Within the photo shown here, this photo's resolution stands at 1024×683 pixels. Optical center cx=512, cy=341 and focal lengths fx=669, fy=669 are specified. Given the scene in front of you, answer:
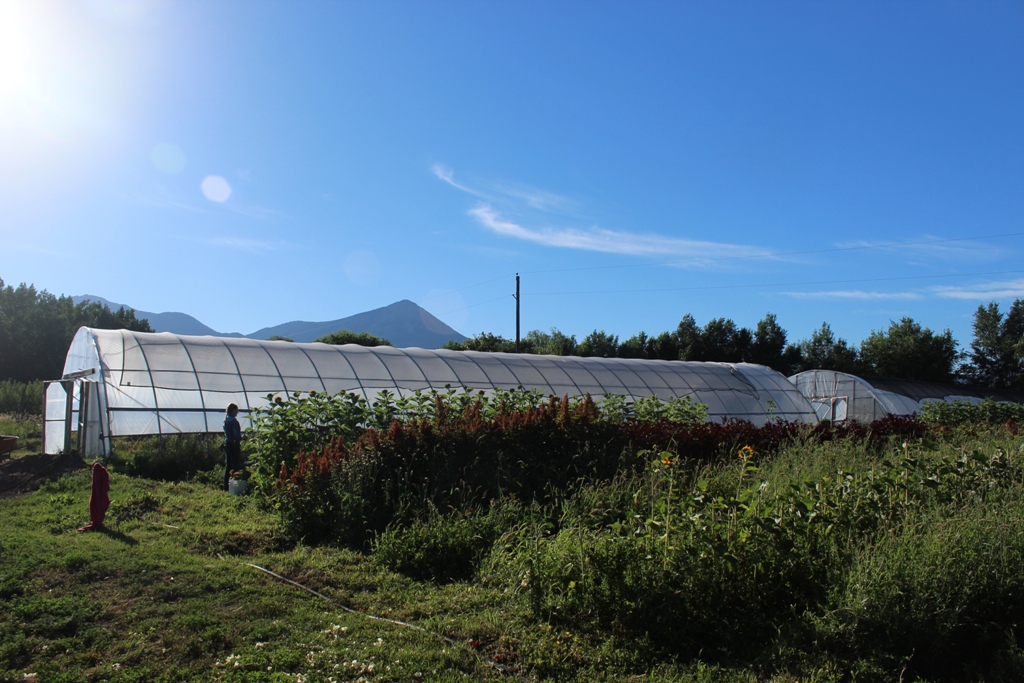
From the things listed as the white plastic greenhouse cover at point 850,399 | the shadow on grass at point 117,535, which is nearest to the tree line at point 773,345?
the white plastic greenhouse cover at point 850,399

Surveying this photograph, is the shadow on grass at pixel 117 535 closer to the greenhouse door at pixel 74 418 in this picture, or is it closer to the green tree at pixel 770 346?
the greenhouse door at pixel 74 418

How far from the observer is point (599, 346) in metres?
44.6

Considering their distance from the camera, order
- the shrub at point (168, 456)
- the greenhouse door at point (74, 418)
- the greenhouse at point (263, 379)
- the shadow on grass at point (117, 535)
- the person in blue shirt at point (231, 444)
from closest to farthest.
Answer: the shadow on grass at point (117, 535) → the person in blue shirt at point (231, 444) → the shrub at point (168, 456) → the greenhouse door at point (74, 418) → the greenhouse at point (263, 379)

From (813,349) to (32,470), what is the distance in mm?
46116

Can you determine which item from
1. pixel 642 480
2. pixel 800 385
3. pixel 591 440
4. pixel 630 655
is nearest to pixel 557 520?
pixel 642 480

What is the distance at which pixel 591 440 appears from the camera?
8.28 metres

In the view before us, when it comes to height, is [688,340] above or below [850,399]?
above

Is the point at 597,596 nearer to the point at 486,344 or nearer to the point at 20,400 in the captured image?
the point at 20,400

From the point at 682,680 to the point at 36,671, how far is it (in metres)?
3.77

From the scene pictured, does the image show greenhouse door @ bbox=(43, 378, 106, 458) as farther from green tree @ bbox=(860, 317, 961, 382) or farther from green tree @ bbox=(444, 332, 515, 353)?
green tree @ bbox=(860, 317, 961, 382)

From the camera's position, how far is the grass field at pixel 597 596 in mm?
3973

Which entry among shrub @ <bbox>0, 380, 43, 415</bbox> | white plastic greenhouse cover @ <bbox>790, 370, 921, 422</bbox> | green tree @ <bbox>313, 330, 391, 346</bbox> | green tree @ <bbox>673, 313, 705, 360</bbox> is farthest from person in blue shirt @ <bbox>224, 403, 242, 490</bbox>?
green tree @ <bbox>673, 313, 705, 360</bbox>

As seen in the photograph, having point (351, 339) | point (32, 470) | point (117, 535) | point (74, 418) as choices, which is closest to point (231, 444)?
point (117, 535)

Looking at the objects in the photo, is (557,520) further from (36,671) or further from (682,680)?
(36,671)
